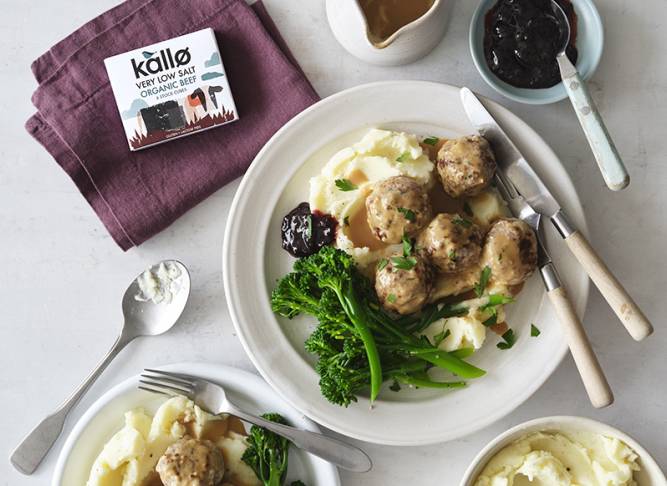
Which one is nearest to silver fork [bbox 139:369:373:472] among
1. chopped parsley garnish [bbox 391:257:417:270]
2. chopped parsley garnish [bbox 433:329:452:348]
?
chopped parsley garnish [bbox 433:329:452:348]

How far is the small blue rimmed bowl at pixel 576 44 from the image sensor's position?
3.48 meters

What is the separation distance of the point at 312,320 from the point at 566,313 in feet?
3.73

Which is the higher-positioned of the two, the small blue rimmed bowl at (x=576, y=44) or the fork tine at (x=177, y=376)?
the small blue rimmed bowl at (x=576, y=44)

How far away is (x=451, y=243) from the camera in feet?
10.4

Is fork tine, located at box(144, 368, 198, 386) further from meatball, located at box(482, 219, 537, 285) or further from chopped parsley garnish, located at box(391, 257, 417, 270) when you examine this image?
meatball, located at box(482, 219, 537, 285)

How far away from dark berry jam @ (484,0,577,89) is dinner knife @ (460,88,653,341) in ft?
0.71

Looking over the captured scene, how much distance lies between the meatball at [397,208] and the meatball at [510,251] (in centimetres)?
30

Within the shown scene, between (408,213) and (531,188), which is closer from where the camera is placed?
(408,213)

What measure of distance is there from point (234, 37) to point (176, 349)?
1.55m

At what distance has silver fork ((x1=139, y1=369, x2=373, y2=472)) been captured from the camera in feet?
11.2

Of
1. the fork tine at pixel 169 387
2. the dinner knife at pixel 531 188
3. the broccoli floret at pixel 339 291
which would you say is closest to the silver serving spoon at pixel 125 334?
the fork tine at pixel 169 387

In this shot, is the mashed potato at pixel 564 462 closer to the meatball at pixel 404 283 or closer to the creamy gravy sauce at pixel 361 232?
the meatball at pixel 404 283

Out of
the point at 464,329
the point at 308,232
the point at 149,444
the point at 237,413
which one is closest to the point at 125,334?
the point at 149,444

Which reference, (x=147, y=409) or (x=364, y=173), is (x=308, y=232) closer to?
(x=364, y=173)
